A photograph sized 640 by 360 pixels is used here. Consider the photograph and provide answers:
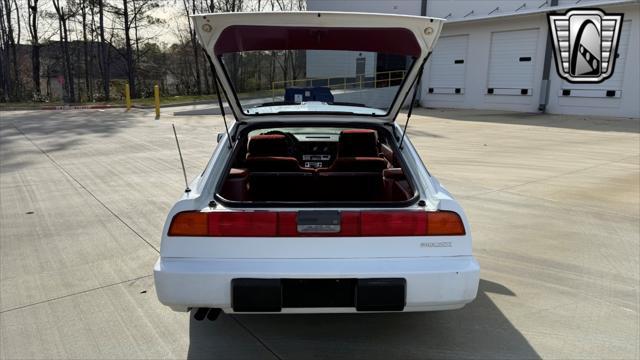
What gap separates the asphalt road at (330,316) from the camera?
8.75ft

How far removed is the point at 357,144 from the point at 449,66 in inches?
871

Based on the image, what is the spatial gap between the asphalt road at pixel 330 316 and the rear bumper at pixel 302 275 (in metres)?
0.49

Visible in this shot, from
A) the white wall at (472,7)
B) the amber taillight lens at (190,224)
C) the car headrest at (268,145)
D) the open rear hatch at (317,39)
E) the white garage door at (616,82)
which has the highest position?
the white wall at (472,7)

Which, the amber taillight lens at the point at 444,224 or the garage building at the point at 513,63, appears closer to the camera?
the amber taillight lens at the point at 444,224

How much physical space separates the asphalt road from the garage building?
11552mm

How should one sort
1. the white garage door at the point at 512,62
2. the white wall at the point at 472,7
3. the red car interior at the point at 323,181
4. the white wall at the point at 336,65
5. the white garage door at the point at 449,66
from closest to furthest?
the red car interior at the point at 323,181, the white wall at the point at 472,7, the white garage door at the point at 512,62, the white garage door at the point at 449,66, the white wall at the point at 336,65

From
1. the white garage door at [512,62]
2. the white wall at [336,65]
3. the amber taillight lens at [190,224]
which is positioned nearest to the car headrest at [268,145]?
the amber taillight lens at [190,224]

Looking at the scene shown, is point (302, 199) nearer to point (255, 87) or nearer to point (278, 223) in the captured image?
point (278, 223)

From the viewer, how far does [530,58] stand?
66.7ft

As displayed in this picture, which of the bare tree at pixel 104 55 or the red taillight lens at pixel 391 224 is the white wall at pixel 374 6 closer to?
the bare tree at pixel 104 55

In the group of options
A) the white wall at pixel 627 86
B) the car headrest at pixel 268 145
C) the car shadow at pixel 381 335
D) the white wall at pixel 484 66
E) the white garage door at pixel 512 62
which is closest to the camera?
the car shadow at pixel 381 335

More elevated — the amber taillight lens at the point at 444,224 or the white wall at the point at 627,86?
the white wall at the point at 627,86

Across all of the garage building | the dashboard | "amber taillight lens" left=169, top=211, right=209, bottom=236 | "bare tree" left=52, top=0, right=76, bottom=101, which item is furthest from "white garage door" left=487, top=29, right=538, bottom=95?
"bare tree" left=52, top=0, right=76, bottom=101

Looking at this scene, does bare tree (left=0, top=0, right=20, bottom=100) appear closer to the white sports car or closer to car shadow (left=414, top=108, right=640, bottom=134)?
car shadow (left=414, top=108, right=640, bottom=134)
